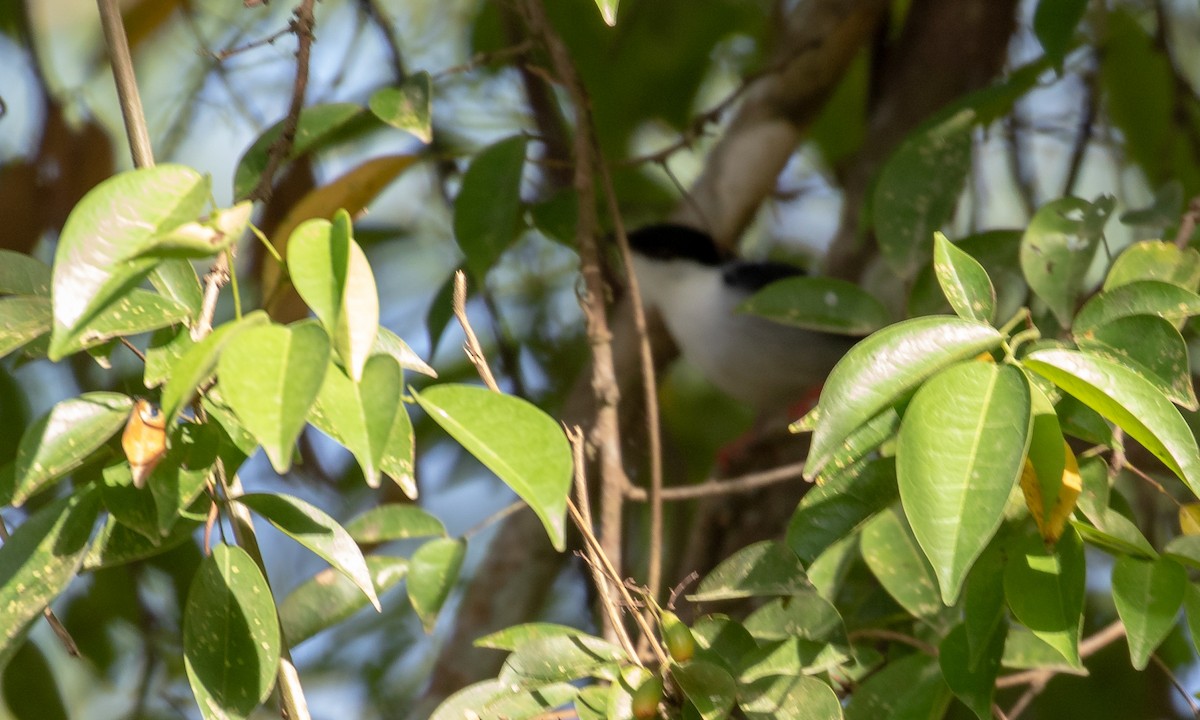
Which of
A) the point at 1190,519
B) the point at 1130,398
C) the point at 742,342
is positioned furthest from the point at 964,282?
the point at 742,342

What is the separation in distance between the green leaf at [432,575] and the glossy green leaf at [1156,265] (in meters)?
0.73

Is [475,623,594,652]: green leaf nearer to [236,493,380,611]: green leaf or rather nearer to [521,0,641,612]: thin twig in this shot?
[236,493,380,611]: green leaf

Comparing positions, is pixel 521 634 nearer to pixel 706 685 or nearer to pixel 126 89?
pixel 706 685

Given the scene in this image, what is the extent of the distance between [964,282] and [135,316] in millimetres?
582

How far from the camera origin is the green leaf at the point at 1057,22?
1.50m

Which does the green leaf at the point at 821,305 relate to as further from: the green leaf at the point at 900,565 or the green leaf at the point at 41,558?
the green leaf at the point at 41,558

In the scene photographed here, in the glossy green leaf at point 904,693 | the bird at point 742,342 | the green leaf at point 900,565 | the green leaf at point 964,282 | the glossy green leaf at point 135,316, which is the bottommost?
the bird at point 742,342

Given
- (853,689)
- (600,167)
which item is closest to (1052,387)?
(853,689)

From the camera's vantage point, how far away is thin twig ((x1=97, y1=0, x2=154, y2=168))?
0.92 meters

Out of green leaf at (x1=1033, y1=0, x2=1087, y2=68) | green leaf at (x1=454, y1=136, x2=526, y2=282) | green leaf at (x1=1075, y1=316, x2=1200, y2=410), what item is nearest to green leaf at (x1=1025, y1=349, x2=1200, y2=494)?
green leaf at (x1=1075, y1=316, x2=1200, y2=410)

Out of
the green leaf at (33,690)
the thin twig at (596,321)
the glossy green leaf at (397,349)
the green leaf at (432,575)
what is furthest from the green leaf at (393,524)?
the green leaf at (33,690)

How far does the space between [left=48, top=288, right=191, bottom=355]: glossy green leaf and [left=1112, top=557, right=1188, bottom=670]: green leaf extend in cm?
75

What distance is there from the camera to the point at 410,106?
1.31 metres

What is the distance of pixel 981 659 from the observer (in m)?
0.99
